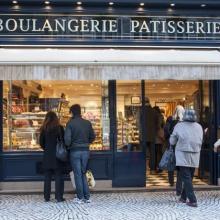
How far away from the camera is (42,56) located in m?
10.2

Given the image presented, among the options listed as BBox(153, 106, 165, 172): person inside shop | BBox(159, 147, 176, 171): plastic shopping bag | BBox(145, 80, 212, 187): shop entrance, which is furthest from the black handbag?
BBox(153, 106, 165, 172): person inside shop

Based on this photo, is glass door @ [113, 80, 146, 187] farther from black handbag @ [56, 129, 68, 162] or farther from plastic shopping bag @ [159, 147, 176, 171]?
black handbag @ [56, 129, 68, 162]

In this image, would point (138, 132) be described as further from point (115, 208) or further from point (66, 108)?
point (115, 208)

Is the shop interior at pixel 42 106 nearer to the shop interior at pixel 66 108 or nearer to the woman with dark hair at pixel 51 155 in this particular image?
the shop interior at pixel 66 108

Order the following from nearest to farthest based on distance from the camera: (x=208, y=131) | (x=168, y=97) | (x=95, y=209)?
(x=95, y=209) < (x=208, y=131) < (x=168, y=97)

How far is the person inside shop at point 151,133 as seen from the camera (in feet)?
42.6

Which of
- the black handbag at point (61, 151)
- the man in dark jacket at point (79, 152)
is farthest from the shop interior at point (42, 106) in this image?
the man in dark jacket at point (79, 152)

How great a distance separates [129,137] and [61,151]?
2121 mm

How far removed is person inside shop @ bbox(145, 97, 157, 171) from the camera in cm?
1299

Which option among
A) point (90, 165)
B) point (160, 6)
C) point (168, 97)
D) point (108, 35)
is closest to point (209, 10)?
point (160, 6)

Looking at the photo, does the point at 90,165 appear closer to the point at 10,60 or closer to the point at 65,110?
the point at 65,110

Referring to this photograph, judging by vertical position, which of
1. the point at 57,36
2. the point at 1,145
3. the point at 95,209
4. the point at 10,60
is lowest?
the point at 95,209

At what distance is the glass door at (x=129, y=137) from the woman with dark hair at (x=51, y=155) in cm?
173

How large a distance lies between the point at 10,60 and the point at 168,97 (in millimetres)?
5708
